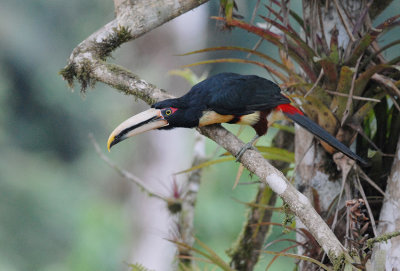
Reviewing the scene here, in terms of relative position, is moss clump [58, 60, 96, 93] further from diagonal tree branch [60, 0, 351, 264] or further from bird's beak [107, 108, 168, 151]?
bird's beak [107, 108, 168, 151]

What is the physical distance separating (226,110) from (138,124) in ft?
1.05

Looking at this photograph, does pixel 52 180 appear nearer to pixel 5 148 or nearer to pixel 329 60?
pixel 5 148

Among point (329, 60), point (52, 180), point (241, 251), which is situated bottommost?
point (241, 251)

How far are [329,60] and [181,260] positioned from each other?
130 cm

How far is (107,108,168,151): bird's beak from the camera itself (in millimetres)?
1860

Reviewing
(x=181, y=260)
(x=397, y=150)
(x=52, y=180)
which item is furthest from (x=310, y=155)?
(x=52, y=180)

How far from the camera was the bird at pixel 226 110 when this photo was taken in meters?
1.88

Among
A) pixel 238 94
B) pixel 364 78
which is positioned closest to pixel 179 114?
pixel 238 94

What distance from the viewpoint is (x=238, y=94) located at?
205 centimetres

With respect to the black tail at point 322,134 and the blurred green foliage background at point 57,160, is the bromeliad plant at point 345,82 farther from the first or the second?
the blurred green foliage background at point 57,160

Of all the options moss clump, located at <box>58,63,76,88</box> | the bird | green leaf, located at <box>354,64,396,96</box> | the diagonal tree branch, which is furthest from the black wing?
moss clump, located at <box>58,63,76,88</box>

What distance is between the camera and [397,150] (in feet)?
6.07

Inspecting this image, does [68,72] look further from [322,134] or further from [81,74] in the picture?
[322,134]

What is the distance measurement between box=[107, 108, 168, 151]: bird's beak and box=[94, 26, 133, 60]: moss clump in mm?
311
